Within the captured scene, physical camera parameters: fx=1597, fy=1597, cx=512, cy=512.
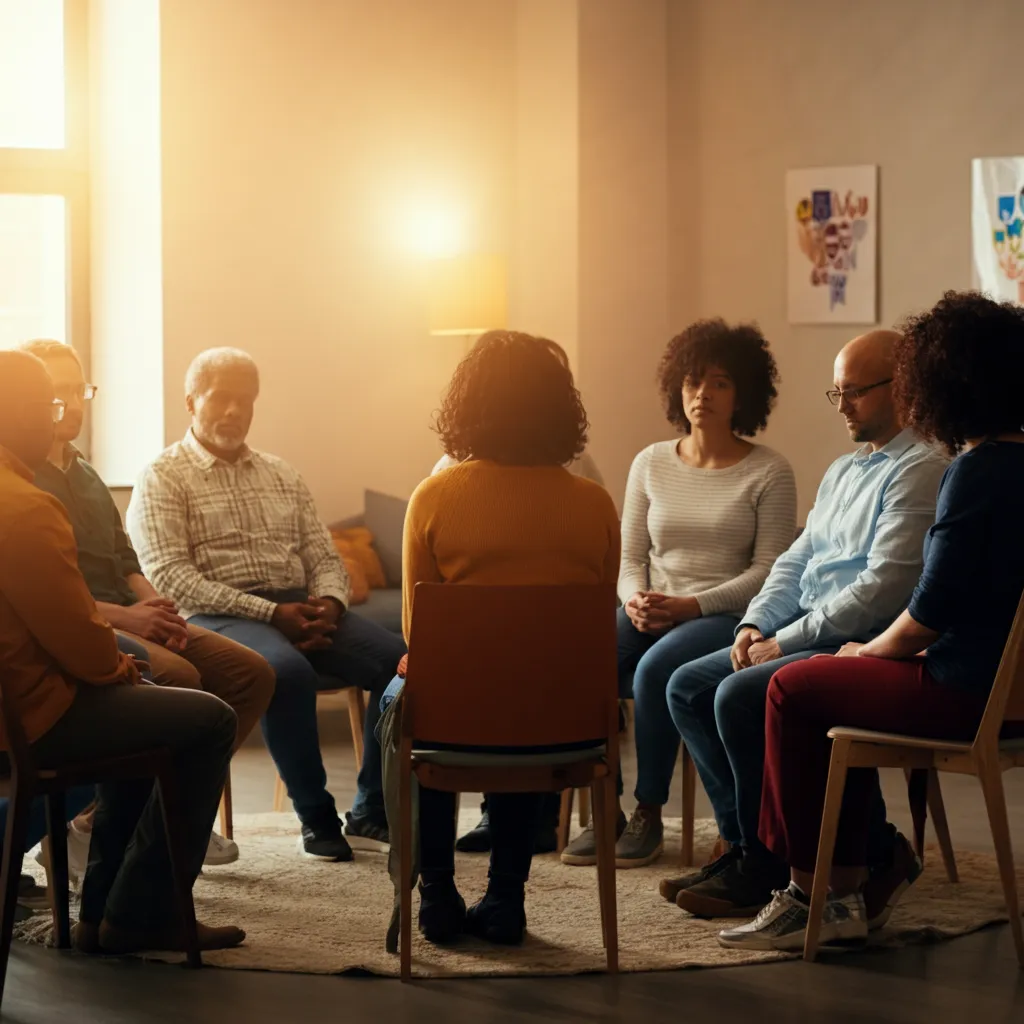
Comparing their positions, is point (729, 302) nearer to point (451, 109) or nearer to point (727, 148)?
point (727, 148)

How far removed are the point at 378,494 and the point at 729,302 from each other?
160cm

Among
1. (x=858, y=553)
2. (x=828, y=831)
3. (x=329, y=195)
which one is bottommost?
(x=828, y=831)

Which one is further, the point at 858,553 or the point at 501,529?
the point at 858,553

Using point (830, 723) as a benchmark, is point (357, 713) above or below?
below

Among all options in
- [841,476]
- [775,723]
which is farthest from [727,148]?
[775,723]

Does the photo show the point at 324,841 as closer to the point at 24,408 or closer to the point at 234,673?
the point at 234,673

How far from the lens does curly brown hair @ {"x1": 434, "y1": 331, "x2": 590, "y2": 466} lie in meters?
3.16

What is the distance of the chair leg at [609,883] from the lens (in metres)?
3.04

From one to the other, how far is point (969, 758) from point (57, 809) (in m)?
1.80

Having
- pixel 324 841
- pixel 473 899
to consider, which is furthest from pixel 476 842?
pixel 473 899

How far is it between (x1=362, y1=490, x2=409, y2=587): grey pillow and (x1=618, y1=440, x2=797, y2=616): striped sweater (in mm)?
1838

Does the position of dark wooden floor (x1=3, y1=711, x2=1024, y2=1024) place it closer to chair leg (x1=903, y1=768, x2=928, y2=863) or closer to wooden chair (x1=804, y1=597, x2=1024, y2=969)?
Result: wooden chair (x1=804, y1=597, x2=1024, y2=969)

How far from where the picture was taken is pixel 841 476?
368cm

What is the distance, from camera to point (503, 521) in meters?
3.09
